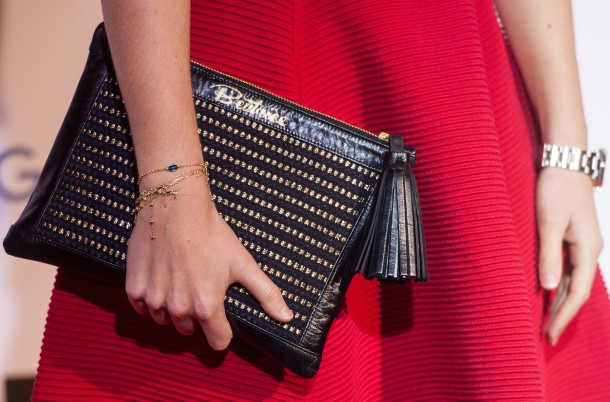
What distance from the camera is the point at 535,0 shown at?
0.81 metres

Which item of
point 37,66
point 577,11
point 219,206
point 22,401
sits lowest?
point 22,401

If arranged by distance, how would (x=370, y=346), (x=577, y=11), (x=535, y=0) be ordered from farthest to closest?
(x=577, y=11)
(x=535, y=0)
(x=370, y=346)

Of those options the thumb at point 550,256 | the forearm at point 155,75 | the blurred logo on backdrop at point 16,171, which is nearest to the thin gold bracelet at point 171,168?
the forearm at point 155,75

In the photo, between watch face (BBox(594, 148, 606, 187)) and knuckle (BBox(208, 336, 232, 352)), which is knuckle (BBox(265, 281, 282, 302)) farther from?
watch face (BBox(594, 148, 606, 187))

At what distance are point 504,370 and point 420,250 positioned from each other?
17 cm

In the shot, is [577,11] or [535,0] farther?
[577,11]

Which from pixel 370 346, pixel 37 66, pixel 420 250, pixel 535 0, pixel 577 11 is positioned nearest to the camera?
pixel 420 250

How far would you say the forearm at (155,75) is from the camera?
1.77 ft

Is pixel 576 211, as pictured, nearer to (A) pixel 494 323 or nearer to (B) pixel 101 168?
(A) pixel 494 323

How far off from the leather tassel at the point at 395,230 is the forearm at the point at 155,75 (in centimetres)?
17

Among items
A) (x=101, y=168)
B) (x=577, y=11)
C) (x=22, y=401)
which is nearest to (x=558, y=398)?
(x=101, y=168)

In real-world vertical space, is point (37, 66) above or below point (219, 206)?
above

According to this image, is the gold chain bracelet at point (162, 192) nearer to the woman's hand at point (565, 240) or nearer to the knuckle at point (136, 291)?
the knuckle at point (136, 291)

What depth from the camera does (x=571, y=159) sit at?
0.79 meters
